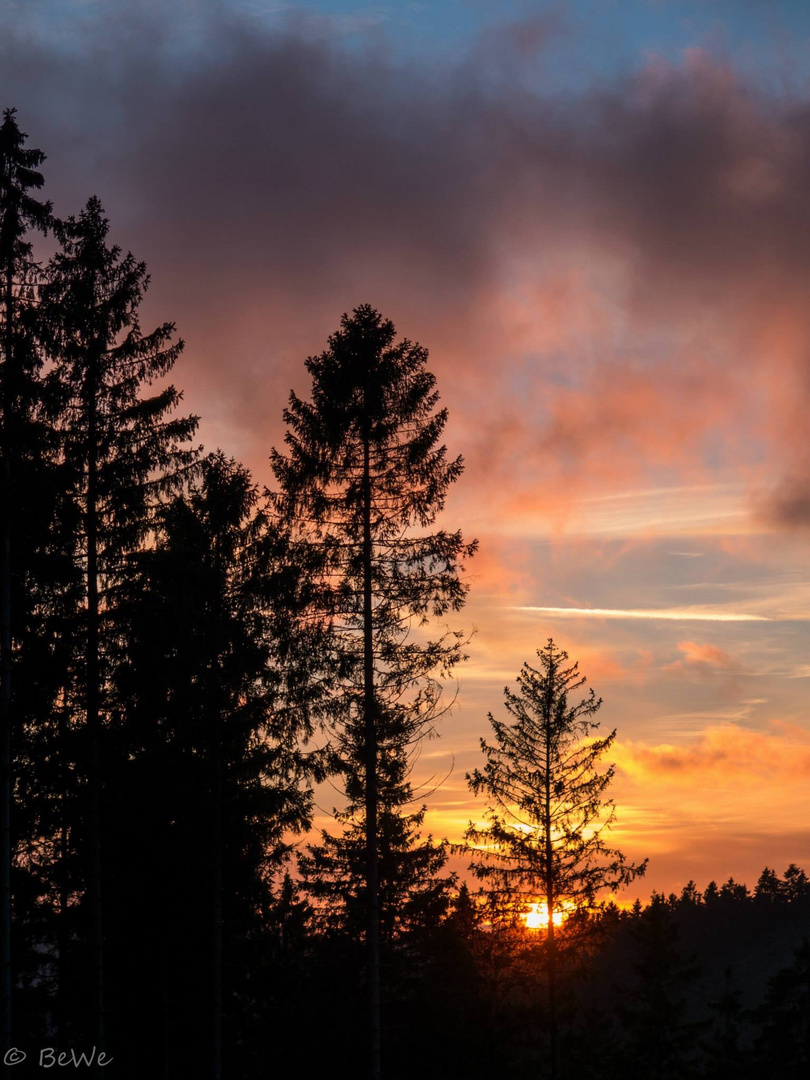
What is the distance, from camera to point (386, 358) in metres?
23.1

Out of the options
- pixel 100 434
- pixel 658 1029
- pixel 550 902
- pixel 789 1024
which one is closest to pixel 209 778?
pixel 100 434

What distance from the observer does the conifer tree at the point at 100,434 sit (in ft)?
62.3

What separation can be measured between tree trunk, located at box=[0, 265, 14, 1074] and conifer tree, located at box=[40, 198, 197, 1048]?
3.17ft

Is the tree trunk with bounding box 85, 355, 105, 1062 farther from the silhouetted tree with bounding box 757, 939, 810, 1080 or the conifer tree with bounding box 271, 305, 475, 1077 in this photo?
the silhouetted tree with bounding box 757, 939, 810, 1080

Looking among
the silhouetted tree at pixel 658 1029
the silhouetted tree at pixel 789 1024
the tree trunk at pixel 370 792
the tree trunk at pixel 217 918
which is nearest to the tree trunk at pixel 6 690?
the tree trunk at pixel 217 918

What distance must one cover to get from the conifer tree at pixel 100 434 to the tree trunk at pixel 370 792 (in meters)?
4.41

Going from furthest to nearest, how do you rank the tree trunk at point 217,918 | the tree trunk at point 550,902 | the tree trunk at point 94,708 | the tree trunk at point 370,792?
the tree trunk at point 550,902 → the tree trunk at point 217,918 → the tree trunk at point 370,792 → the tree trunk at point 94,708

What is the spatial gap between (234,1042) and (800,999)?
135ft

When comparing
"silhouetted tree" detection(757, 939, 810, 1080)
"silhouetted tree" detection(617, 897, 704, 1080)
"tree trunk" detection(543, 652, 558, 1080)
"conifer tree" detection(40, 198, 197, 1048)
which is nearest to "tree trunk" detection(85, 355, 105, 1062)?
"conifer tree" detection(40, 198, 197, 1048)

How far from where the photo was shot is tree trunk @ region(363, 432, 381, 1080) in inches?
800

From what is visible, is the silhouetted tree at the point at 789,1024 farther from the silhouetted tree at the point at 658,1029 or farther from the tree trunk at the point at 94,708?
the tree trunk at the point at 94,708

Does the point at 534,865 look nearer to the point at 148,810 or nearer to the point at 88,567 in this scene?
the point at 148,810

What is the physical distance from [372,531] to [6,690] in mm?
8281

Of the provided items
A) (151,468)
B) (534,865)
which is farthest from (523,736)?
(151,468)
